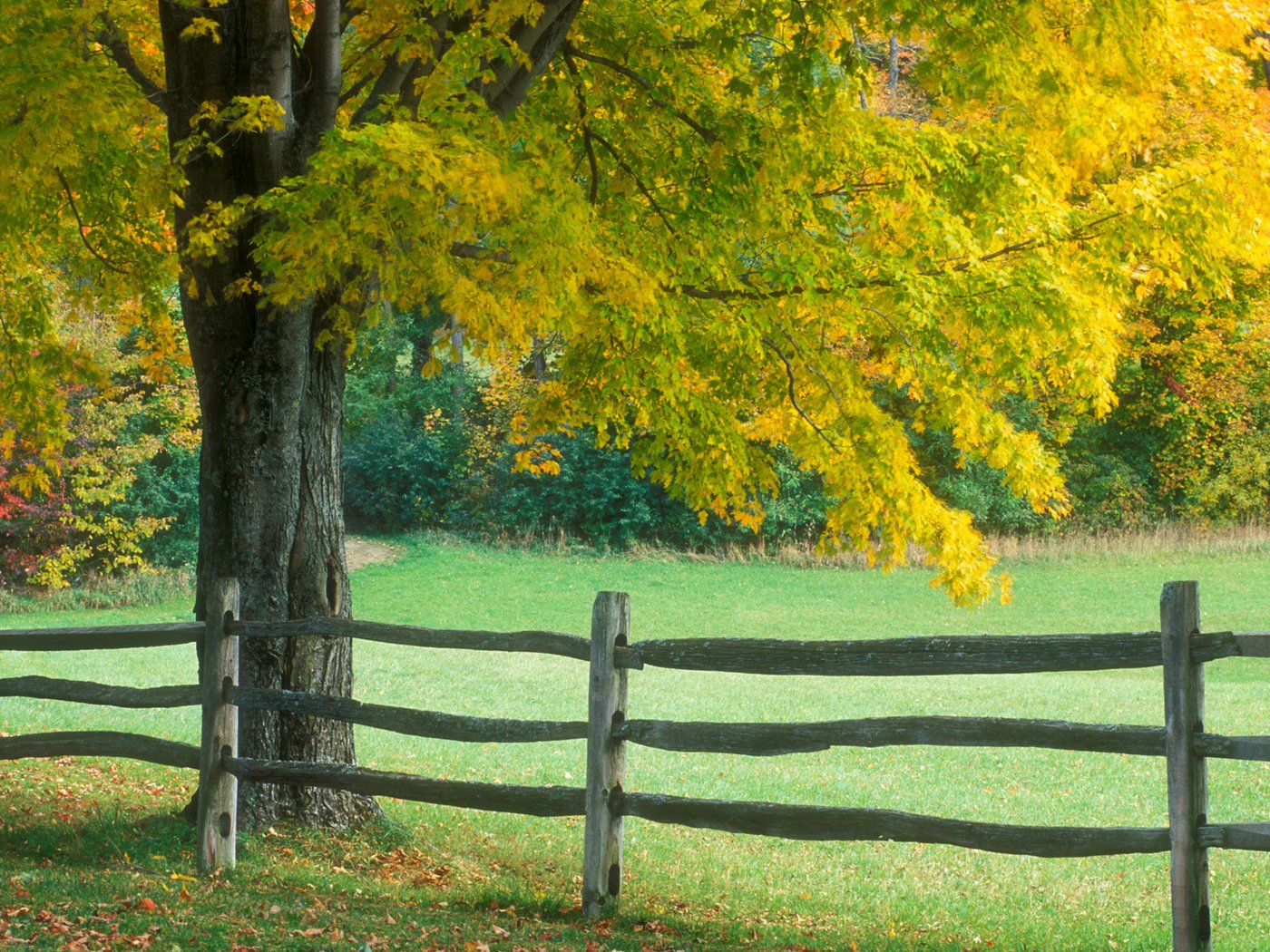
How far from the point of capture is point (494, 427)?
1496 inches

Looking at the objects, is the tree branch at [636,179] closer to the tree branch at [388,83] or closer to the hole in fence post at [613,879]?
the tree branch at [388,83]

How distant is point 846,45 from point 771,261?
2.63 metres

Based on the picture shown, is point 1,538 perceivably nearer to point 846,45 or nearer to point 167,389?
point 167,389

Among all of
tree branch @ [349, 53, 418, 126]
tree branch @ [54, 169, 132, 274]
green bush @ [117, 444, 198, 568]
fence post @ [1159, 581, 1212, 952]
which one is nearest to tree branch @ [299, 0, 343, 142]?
tree branch @ [349, 53, 418, 126]

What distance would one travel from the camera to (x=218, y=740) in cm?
792

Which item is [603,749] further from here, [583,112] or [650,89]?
[650,89]

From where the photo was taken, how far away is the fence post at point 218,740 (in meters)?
7.82

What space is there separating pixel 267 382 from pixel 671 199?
3606 mm

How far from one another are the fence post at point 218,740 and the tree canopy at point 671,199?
5.47ft

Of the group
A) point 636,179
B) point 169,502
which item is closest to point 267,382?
point 636,179

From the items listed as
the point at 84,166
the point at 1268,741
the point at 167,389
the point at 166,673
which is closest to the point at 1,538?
the point at 167,389

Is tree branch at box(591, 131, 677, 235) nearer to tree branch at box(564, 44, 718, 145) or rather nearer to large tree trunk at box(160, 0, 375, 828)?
tree branch at box(564, 44, 718, 145)

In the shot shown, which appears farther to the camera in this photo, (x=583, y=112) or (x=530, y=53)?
(x=583, y=112)

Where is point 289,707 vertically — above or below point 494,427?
below
